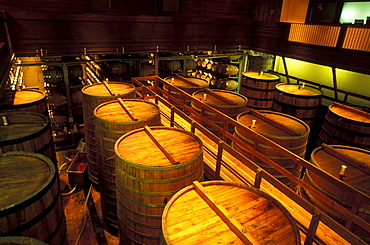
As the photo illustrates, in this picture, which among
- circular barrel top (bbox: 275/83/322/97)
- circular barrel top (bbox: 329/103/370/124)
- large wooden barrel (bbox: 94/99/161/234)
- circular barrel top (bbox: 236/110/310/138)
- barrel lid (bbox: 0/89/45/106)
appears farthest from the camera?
circular barrel top (bbox: 275/83/322/97)

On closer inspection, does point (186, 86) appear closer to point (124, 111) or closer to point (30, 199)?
point (124, 111)

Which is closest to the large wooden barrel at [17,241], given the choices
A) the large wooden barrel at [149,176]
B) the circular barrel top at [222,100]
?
the large wooden barrel at [149,176]

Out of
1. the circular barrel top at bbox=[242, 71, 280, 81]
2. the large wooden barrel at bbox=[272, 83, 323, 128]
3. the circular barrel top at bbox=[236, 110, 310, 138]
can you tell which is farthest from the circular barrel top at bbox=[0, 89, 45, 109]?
the circular barrel top at bbox=[242, 71, 280, 81]

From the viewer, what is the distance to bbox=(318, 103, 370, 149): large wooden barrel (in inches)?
258

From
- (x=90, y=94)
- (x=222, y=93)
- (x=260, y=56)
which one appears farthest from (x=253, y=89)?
(x=90, y=94)

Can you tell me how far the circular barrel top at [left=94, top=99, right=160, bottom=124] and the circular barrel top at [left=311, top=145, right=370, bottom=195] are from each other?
350 cm

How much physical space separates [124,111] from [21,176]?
2.42 meters

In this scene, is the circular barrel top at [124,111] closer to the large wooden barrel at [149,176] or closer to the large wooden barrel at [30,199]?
the large wooden barrel at [149,176]

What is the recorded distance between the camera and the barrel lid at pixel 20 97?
5935 millimetres

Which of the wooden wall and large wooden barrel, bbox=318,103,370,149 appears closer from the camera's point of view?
large wooden barrel, bbox=318,103,370,149

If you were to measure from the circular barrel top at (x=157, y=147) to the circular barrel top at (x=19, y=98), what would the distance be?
10.2ft

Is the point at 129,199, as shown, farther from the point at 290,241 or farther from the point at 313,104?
the point at 313,104

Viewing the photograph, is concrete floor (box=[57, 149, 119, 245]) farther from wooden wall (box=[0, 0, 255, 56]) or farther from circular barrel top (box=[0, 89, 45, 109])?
wooden wall (box=[0, 0, 255, 56])

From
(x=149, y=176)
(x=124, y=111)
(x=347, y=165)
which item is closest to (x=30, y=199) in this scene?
(x=149, y=176)
